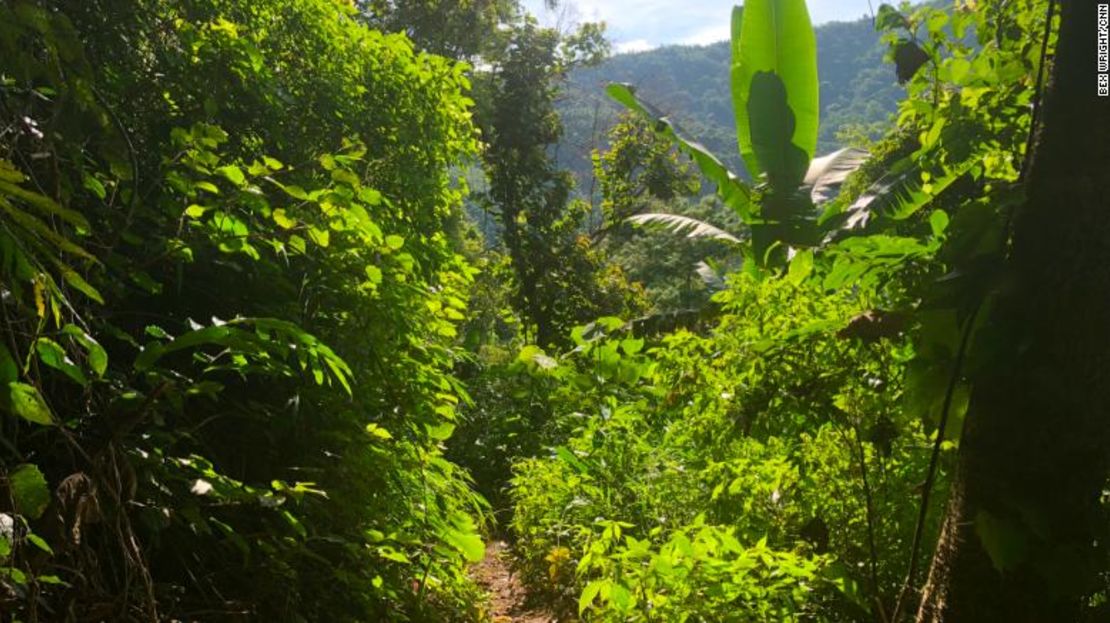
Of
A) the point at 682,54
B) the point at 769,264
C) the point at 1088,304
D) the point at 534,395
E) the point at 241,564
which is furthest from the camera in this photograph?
the point at 682,54

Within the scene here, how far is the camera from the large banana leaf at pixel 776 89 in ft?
9.12

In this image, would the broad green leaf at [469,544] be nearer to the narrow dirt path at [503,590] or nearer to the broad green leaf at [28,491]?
the broad green leaf at [28,491]

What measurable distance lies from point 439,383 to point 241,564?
114 centimetres

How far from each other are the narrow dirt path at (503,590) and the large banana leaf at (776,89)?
315 cm

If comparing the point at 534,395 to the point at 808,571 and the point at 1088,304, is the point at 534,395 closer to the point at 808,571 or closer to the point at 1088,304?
the point at 808,571

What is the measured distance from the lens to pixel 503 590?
566cm

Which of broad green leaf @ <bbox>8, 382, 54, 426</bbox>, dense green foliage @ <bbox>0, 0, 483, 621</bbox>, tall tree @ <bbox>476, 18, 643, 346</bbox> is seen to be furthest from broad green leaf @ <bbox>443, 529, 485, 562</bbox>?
tall tree @ <bbox>476, 18, 643, 346</bbox>

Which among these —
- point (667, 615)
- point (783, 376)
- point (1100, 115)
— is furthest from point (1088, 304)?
point (667, 615)

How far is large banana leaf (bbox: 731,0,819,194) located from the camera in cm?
278

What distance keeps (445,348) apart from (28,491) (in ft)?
6.99

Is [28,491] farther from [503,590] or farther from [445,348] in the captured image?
[503,590]

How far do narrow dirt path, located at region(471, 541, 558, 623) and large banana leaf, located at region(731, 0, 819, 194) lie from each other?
315cm

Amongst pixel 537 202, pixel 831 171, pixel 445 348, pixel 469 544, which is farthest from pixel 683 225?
pixel 537 202

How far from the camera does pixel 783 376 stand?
8.00 ft
